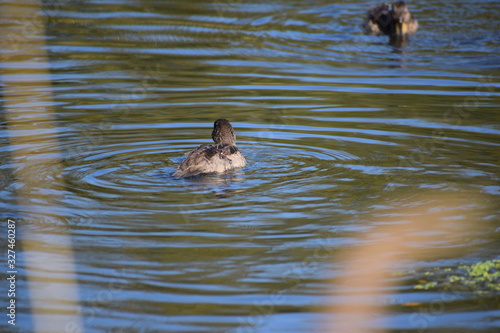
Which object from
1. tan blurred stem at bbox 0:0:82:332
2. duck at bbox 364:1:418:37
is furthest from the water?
duck at bbox 364:1:418:37

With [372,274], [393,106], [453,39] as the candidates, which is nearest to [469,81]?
[393,106]

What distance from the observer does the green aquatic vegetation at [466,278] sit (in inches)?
266

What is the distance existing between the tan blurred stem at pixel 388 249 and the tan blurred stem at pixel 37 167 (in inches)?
83.2

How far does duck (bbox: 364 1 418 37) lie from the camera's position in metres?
17.8

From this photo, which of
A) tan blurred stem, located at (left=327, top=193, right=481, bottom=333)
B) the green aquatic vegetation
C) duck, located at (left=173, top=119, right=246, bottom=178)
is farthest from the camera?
duck, located at (left=173, top=119, right=246, bottom=178)

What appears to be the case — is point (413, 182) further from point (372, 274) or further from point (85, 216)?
point (85, 216)

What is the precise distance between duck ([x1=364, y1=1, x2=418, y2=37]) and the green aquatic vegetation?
11318 mm

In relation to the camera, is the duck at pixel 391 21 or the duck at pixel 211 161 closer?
the duck at pixel 211 161

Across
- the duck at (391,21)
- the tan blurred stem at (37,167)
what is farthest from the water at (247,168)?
the duck at (391,21)

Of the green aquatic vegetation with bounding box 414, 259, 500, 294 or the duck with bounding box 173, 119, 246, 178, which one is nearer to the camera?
the green aquatic vegetation with bounding box 414, 259, 500, 294

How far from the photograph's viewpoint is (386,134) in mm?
11344

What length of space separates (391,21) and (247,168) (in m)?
9.16

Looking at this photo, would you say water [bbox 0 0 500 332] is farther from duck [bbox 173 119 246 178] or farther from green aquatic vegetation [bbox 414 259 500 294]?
duck [bbox 173 119 246 178]

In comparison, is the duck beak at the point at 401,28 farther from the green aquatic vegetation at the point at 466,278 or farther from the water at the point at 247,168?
the green aquatic vegetation at the point at 466,278
